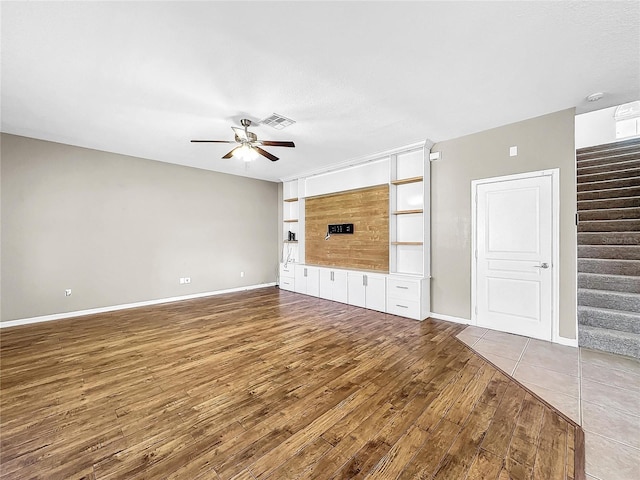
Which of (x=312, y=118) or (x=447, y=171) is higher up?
(x=312, y=118)

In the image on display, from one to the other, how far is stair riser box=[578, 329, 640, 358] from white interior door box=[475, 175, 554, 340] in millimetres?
332

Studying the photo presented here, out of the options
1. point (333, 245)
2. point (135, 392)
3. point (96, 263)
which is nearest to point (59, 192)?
point (96, 263)

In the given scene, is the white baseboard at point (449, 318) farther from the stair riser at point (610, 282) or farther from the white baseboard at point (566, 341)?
the stair riser at point (610, 282)

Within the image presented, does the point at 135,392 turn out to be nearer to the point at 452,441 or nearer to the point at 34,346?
the point at 34,346

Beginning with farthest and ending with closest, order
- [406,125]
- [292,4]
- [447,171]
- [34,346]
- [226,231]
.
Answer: [226,231] → [447,171] → [406,125] → [34,346] → [292,4]

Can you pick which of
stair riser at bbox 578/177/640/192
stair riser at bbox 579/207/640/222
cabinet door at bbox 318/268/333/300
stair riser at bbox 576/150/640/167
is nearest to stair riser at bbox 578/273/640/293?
stair riser at bbox 579/207/640/222

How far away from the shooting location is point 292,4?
1.89m

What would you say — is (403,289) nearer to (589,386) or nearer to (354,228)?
(354,228)

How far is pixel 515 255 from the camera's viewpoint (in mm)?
3791

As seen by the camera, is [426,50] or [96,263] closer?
[426,50]

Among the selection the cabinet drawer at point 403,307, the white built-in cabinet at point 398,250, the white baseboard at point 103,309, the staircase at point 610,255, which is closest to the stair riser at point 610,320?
the staircase at point 610,255

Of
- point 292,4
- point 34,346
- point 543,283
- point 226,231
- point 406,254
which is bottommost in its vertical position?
point 34,346

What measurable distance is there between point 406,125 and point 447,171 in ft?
3.85

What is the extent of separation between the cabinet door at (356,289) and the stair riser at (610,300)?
322 centimetres
